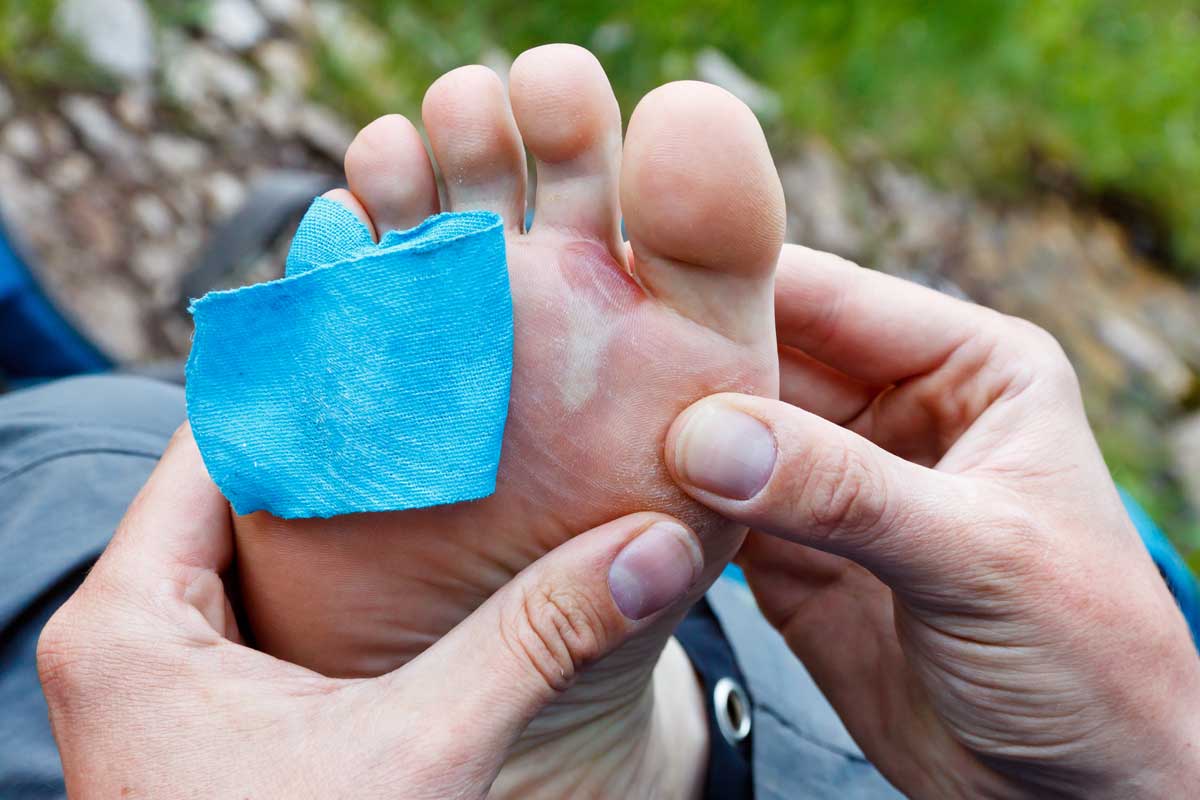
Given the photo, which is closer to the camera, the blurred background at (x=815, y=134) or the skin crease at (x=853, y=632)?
the skin crease at (x=853, y=632)

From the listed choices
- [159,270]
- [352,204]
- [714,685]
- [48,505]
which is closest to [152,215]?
[159,270]

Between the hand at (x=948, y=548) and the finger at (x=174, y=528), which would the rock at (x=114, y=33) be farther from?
the hand at (x=948, y=548)

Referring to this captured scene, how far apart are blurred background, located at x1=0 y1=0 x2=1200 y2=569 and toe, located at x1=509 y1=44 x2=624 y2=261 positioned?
1.04 metres

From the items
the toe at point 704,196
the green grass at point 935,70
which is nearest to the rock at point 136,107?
the green grass at point 935,70

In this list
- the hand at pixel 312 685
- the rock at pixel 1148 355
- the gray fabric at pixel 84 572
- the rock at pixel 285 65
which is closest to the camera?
the hand at pixel 312 685

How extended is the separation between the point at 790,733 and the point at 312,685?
0.61 meters

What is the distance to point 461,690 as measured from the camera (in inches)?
25.6

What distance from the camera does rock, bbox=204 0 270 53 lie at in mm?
2045

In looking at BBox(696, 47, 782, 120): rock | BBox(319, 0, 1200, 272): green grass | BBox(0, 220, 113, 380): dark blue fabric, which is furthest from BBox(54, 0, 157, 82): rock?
BBox(696, 47, 782, 120): rock

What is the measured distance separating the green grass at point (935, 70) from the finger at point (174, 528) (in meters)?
1.44

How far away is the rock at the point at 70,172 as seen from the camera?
1.78 metres

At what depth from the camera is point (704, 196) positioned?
666mm

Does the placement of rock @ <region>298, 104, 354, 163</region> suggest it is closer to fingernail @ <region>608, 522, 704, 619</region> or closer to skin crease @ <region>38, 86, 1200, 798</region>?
skin crease @ <region>38, 86, 1200, 798</region>

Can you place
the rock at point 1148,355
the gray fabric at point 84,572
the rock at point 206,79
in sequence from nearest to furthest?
the gray fabric at point 84,572, the rock at point 206,79, the rock at point 1148,355
